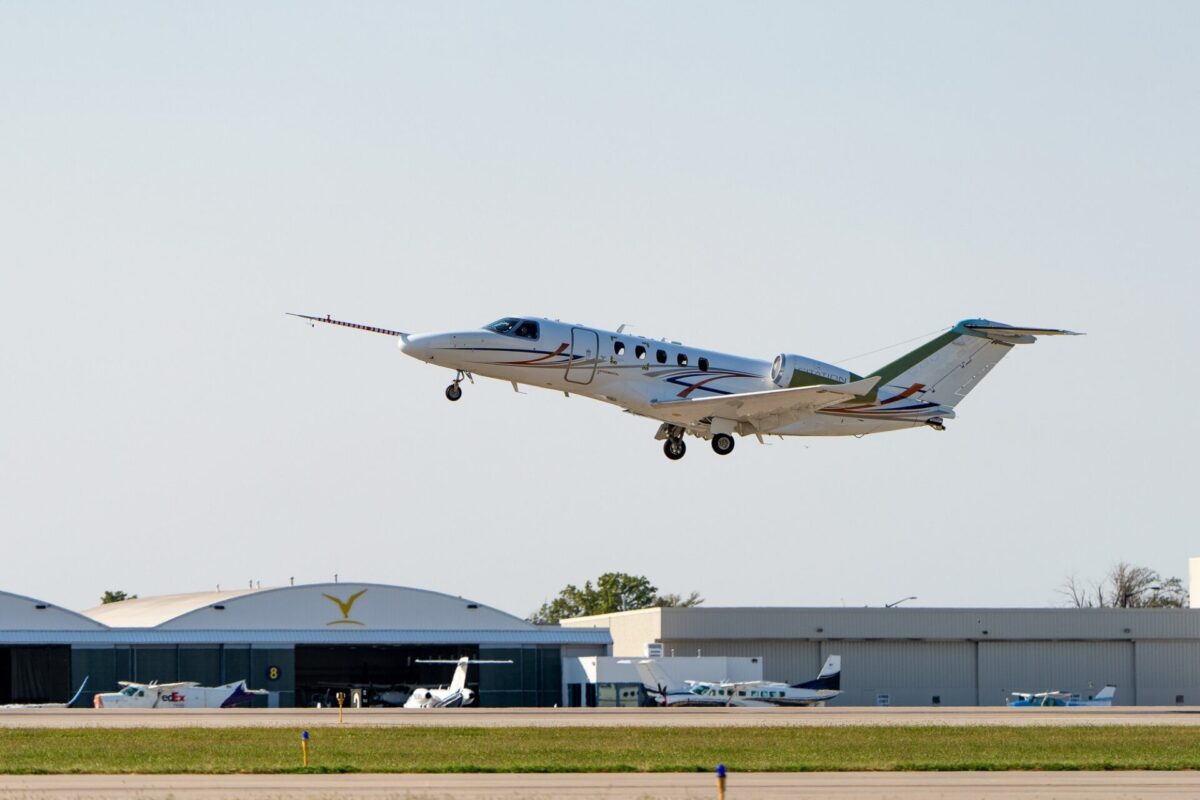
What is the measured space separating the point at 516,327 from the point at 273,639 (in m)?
34.9

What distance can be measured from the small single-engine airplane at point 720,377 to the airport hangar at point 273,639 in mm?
29775

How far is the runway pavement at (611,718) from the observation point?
4541 cm

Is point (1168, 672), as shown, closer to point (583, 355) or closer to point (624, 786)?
point (583, 355)

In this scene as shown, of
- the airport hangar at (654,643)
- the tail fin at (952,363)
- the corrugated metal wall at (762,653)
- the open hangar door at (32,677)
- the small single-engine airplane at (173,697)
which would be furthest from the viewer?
the open hangar door at (32,677)

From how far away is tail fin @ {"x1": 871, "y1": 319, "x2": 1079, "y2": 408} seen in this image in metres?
48.7

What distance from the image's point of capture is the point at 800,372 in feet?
150

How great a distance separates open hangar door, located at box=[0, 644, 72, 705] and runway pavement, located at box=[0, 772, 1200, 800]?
169ft

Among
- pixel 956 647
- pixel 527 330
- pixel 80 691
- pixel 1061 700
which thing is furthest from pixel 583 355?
pixel 956 647

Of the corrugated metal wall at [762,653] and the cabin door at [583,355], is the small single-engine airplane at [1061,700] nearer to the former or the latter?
the corrugated metal wall at [762,653]

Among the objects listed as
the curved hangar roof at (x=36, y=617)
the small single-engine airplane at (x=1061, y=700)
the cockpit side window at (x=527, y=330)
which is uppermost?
the cockpit side window at (x=527, y=330)

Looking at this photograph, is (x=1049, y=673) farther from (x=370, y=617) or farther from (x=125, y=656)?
(x=125, y=656)

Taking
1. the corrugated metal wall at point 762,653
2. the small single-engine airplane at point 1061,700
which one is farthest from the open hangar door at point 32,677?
the small single-engine airplane at point 1061,700

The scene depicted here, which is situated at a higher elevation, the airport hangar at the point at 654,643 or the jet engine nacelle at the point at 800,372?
the jet engine nacelle at the point at 800,372

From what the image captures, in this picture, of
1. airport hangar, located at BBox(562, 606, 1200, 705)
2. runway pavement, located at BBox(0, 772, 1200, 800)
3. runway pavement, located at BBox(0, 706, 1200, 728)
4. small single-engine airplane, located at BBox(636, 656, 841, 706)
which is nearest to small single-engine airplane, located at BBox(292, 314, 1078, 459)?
runway pavement, located at BBox(0, 706, 1200, 728)
